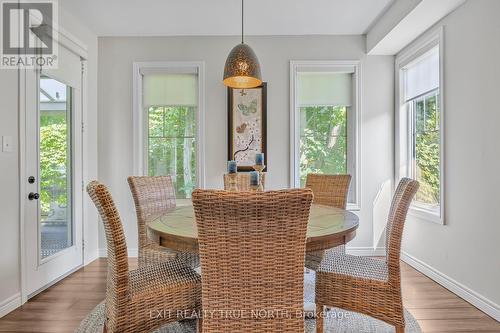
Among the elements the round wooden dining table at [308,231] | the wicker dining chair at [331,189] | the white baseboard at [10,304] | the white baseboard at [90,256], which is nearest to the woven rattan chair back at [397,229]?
the round wooden dining table at [308,231]

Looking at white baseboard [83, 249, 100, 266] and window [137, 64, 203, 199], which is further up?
window [137, 64, 203, 199]

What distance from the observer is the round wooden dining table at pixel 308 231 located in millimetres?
1540

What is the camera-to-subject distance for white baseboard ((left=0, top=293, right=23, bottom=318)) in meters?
2.32

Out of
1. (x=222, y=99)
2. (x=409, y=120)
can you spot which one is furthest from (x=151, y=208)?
(x=409, y=120)

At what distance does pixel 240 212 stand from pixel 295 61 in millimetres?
2993

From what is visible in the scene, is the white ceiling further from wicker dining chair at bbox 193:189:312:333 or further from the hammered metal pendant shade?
wicker dining chair at bbox 193:189:312:333

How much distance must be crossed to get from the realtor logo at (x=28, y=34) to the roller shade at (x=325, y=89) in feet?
8.56

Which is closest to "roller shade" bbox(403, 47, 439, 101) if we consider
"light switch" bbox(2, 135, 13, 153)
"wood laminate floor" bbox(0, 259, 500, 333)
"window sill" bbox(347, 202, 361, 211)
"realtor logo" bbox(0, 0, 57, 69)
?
"window sill" bbox(347, 202, 361, 211)

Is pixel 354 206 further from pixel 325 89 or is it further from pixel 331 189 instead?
pixel 325 89

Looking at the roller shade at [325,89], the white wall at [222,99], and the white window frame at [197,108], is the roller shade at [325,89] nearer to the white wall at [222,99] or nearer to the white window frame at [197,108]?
the white wall at [222,99]

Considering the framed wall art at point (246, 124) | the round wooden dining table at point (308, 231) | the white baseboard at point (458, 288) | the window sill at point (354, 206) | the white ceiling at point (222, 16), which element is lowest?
the white baseboard at point (458, 288)

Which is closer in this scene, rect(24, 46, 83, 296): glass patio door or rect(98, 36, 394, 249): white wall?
rect(24, 46, 83, 296): glass patio door

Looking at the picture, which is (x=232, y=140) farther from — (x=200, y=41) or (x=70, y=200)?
(x=70, y=200)

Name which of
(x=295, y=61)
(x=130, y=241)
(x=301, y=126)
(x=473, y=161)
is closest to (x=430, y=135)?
(x=473, y=161)
